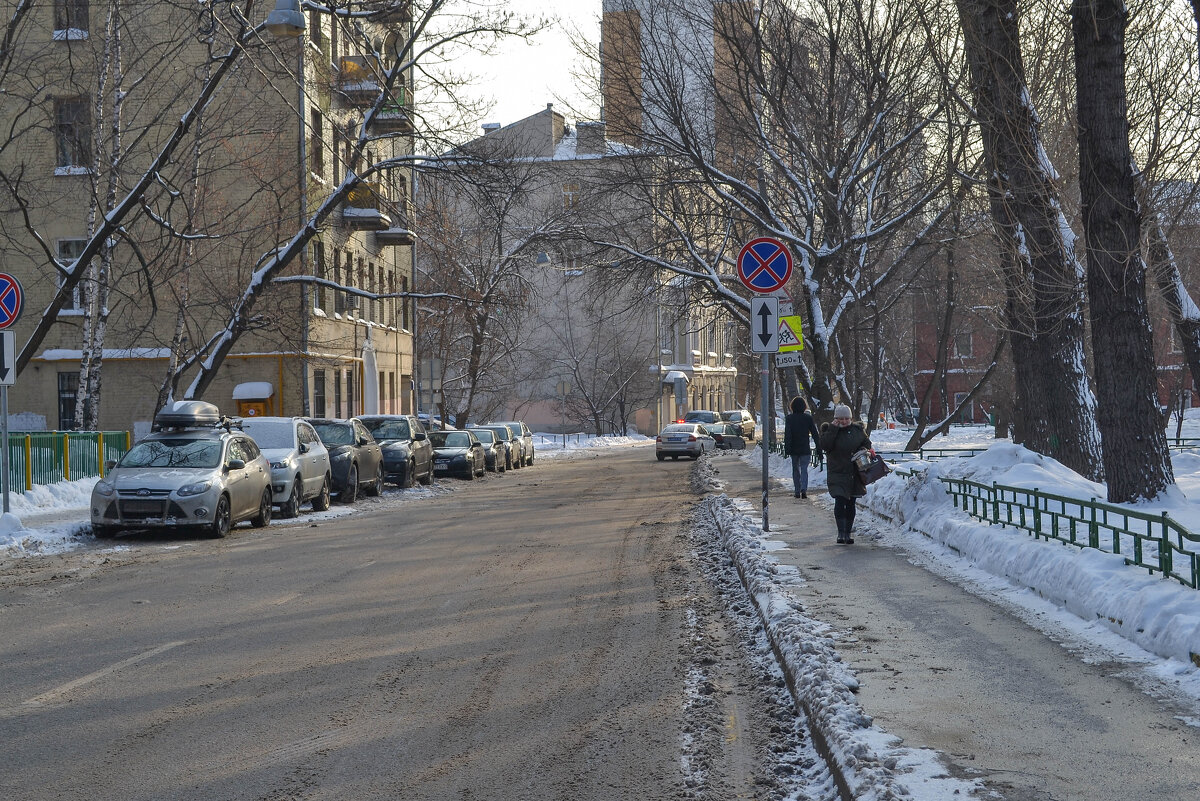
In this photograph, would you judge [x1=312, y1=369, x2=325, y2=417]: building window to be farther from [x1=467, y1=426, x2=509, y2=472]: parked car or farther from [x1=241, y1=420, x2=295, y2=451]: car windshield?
[x1=241, y1=420, x2=295, y2=451]: car windshield

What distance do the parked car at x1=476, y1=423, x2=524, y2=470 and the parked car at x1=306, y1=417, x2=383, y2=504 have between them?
46.0ft

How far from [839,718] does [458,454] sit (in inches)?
1123

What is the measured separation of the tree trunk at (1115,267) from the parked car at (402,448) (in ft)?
60.1

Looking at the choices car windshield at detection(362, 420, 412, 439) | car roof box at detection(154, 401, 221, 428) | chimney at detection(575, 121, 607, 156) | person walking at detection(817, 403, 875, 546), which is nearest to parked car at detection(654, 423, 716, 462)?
car windshield at detection(362, 420, 412, 439)

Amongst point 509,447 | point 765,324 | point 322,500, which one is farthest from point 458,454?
point 765,324

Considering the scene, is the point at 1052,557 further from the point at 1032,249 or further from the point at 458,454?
the point at 458,454

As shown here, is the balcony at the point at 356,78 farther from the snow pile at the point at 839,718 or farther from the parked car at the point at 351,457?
the snow pile at the point at 839,718

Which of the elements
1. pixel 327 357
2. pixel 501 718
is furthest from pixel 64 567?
pixel 327 357

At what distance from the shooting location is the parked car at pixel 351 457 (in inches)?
950

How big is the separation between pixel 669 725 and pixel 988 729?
161 cm

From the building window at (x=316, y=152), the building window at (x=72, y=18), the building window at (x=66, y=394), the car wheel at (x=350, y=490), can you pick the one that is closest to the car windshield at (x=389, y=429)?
the car wheel at (x=350, y=490)

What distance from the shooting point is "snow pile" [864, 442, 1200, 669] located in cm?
761

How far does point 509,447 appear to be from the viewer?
1649 inches

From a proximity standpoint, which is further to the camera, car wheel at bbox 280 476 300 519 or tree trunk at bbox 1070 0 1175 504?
car wheel at bbox 280 476 300 519
